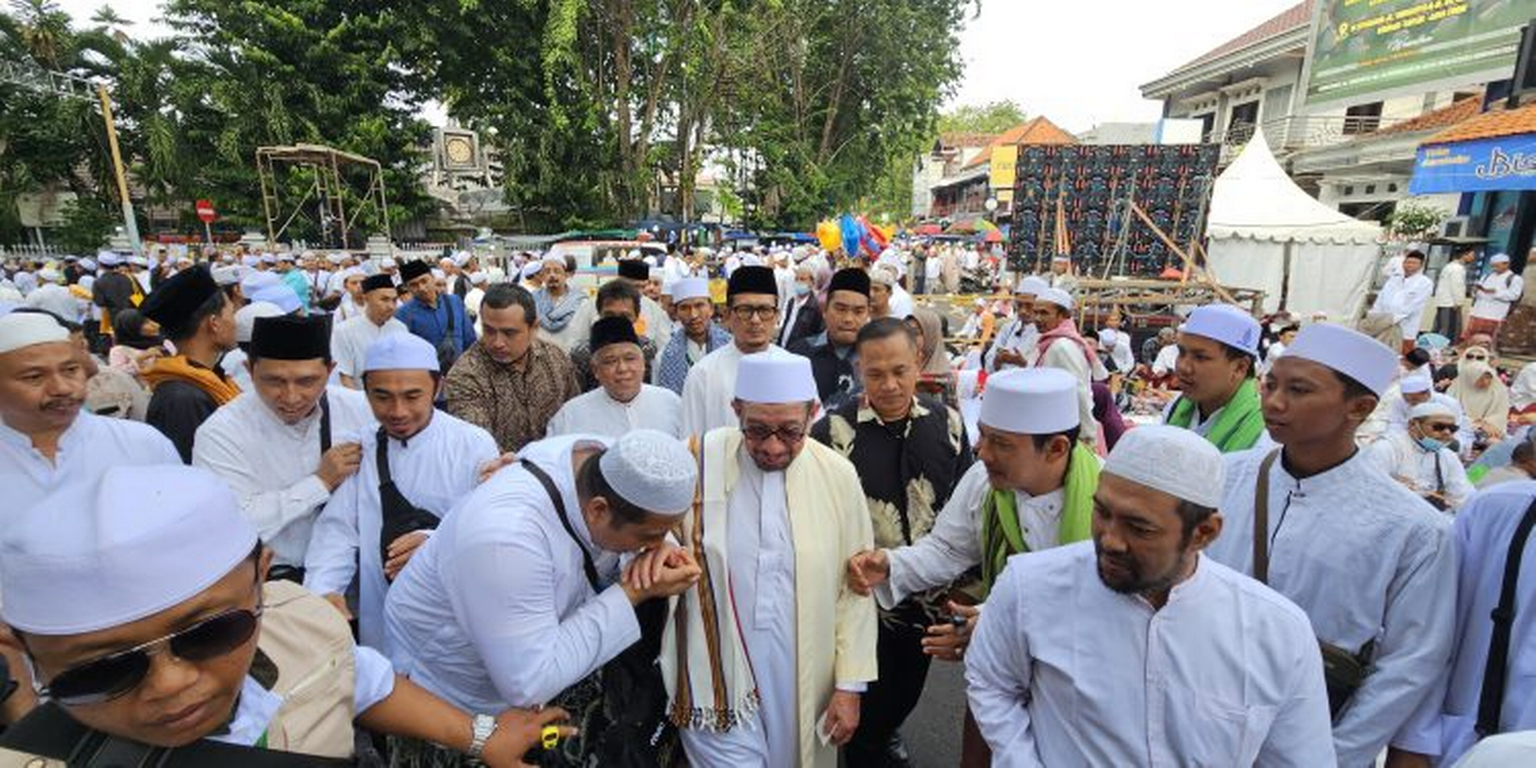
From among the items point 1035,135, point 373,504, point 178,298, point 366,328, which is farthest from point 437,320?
point 1035,135

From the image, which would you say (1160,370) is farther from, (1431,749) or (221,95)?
(221,95)

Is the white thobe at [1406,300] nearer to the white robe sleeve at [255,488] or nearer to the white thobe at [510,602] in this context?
the white thobe at [510,602]

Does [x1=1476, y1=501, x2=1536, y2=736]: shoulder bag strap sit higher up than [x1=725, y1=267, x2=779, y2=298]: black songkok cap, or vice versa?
[x1=725, y1=267, x2=779, y2=298]: black songkok cap

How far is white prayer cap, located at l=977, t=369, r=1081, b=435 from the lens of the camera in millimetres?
2164

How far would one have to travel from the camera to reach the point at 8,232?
24500 millimetres

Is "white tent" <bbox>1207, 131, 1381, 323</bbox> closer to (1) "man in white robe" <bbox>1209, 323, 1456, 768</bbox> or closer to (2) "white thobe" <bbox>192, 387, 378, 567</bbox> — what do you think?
(1) "man in white robe" <bbox>1209, 323, 1456, 768</bbox>

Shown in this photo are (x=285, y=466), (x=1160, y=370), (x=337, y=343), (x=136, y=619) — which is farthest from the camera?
(x=1160, y=370)

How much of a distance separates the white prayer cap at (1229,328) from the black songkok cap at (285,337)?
12.2 feet

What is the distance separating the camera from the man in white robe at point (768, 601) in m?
2.29

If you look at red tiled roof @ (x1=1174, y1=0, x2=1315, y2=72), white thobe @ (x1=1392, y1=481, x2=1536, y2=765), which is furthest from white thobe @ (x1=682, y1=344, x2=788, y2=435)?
red tiled roof @ (x1=1174, y1=0, x2=1315, y2=72)

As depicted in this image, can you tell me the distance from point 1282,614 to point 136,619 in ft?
7.52

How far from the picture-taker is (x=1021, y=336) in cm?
623

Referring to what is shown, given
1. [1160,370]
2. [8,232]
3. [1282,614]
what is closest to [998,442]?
[1282,614]

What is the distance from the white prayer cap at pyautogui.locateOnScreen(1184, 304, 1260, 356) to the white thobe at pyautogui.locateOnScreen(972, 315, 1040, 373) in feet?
7.68
